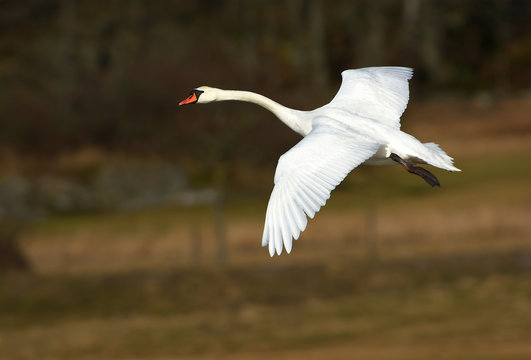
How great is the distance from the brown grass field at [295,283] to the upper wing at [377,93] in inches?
415

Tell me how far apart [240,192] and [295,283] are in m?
9.87

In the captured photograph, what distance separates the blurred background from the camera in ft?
71.9

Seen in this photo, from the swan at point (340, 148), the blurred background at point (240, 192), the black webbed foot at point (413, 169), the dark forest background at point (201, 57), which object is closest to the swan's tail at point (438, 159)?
the swan at point (340, 148)

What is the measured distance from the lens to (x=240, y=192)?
34.3 meters

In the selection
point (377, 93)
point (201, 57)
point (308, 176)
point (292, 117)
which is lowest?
point (308, 176)

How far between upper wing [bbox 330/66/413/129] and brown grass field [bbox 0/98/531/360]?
34.6 ft

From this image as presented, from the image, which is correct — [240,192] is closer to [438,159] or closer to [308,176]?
[438,159]

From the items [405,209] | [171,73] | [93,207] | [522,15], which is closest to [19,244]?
[93,207]

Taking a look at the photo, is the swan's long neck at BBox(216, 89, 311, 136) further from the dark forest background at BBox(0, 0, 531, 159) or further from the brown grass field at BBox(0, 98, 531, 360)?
the dark forest background at BBox(0, 0, 531, 159)

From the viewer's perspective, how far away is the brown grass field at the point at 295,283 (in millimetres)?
20812

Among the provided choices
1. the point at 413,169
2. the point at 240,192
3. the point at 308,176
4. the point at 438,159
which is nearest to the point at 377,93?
the point at 413,169

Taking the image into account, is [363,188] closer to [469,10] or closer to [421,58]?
[421,58]

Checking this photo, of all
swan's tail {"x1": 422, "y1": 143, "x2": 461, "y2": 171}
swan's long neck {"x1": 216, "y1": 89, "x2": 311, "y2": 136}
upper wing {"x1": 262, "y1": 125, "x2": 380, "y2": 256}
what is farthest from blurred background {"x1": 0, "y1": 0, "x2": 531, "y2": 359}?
upper wing {"x1": 262, "y1": 125, "x2": 380, "y2": 256}

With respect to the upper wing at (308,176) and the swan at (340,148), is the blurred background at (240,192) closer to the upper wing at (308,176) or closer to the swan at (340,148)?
the swan at (340,148)
